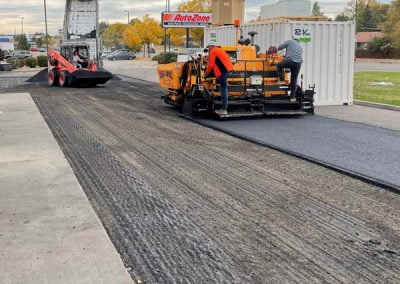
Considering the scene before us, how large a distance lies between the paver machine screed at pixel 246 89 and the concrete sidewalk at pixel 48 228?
5.00 metres

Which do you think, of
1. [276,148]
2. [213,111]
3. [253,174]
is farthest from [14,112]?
[253,174]

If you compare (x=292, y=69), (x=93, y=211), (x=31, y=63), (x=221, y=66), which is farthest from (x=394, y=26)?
(x=93, y=211)

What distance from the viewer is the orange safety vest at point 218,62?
40.4 feet

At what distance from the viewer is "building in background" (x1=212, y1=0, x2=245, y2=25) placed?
765 inches

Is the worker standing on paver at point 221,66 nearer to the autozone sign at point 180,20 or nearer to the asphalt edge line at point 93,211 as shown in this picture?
the asphalt edge line at point 93,211

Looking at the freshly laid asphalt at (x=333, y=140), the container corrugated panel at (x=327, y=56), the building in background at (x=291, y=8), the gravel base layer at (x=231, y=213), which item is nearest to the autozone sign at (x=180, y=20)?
the building in background at (x=291, y=8)

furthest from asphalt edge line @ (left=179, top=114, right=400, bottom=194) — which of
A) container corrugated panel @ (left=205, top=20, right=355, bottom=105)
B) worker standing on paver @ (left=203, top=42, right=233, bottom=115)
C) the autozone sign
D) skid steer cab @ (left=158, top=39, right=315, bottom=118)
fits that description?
the autozone sign

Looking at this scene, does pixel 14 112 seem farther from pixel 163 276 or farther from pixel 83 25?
pixel 83 25

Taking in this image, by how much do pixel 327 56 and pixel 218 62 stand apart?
5432 millimetres

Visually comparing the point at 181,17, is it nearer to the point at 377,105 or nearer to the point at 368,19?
the point at 377,105

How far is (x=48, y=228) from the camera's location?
16.9ft

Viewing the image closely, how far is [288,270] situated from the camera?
426 cm

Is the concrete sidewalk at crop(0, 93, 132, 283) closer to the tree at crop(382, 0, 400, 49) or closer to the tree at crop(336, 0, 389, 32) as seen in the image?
the tree at crop(382, 0, 400, 49)

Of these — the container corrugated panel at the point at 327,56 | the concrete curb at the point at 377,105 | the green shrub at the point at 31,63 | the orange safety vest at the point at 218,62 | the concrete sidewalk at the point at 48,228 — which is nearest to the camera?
the concrete sidewalk at the point at 48,228
